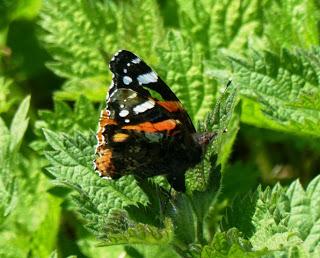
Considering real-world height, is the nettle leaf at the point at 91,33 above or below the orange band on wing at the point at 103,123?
above

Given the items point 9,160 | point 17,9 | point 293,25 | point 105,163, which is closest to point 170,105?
point 105,163

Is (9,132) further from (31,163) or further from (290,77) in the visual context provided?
(290,77)

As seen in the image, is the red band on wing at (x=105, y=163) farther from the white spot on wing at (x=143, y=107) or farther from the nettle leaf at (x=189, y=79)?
the nettle leaf at (x=189, y=79)

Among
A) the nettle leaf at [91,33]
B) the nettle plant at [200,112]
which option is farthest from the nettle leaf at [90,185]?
the nettle leaf at [91,33]

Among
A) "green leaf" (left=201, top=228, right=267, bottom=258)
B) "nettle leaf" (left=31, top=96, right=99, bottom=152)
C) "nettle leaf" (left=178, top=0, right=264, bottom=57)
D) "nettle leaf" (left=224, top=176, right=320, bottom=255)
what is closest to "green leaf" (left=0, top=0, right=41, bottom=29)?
"nettle leaf" (left=31, top=96, right=99, bottom=152)

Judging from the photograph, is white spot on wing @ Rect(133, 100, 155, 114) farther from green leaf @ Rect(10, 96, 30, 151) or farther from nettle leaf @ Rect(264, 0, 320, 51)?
nettle leaf @ Rect(264, 0, 320, 51)

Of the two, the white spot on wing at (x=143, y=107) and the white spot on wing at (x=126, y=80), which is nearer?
the white spot on wing at (x=143, y=107)
